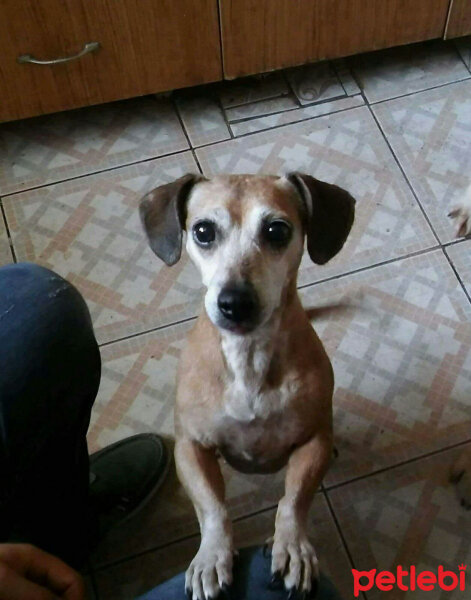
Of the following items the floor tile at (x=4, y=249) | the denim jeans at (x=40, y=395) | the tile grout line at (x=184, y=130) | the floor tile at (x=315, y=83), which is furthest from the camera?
the floor tile at (x=315, y=83)

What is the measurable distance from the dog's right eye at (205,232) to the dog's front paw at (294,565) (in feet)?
1.65

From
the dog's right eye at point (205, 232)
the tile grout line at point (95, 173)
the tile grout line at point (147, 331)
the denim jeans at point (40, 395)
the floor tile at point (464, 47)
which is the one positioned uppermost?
the dog's right eye at point (205, 232)

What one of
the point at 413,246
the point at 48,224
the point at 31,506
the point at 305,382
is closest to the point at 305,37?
the point at 413,246

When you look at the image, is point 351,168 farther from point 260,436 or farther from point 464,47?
point 260,436

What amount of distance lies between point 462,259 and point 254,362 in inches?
32.8

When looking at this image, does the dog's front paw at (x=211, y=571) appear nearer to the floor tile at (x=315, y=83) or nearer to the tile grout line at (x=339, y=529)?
the tile grout line at (x=339, y=529)

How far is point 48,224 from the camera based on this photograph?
6.31ft

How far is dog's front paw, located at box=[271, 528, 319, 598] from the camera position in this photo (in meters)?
1.12

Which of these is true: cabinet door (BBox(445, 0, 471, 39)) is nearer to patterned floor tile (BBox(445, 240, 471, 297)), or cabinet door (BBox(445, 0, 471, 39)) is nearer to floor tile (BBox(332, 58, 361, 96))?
floor tile (BBox(332, 58, 361, 96))

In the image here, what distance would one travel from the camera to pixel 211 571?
1.14 meters

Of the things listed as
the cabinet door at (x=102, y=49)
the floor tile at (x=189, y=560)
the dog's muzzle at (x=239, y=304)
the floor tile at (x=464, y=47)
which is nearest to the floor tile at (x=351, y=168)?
the cabinet door at (x=102, y=49)

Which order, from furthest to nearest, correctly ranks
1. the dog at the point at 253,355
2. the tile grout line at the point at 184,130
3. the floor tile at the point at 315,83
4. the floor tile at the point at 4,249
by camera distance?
the floor tile at the point at 315,83
the tile grout line at the point at 184,130
the floor tile at the point at 4,249
the dog at the point at 253,355

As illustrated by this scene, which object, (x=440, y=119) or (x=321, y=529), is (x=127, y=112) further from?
(x=321, y=529)

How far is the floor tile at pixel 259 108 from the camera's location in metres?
2.07
